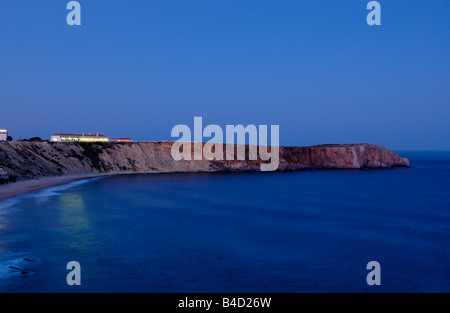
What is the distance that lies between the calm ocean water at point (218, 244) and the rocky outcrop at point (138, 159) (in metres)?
25.3

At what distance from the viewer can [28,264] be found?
2066 centimetres

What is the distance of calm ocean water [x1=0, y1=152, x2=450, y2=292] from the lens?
1889 centimetres

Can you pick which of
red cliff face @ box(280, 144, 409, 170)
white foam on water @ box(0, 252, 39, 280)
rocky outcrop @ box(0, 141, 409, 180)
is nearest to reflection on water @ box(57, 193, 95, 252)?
white foam on water @ box(0, 252, 39, 280)

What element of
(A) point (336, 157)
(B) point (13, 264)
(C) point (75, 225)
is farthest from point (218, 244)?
(A) point (336, 157)

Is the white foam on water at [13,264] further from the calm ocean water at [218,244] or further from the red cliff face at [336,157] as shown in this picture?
the red cliff face at [336,157]

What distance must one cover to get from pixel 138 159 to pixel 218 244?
264 feet

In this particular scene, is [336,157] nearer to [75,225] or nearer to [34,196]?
[34,196]

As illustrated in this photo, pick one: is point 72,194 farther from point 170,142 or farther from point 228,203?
point 170,142

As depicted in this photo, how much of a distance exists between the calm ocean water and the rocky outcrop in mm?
25340

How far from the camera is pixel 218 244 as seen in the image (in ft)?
90.4

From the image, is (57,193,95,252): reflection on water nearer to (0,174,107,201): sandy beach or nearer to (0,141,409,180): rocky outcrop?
(0,174,107,201): sandy beach

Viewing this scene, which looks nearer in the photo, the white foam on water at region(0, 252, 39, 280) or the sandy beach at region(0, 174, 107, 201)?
the white foam on water at region(0, 252, 39, 280)
